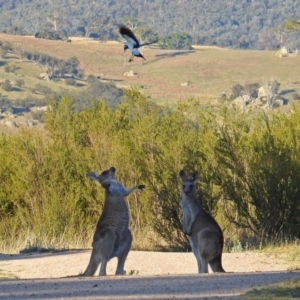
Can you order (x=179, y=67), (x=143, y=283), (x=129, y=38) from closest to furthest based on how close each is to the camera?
(x=143, y=283) < (x=129, y=38) < (x=179, y=67)

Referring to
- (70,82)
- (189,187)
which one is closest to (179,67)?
(70,82)

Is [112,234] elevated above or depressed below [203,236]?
above

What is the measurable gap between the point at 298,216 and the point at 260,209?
2.40ft

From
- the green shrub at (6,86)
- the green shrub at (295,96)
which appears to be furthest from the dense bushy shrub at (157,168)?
the green shrub at (6,86)

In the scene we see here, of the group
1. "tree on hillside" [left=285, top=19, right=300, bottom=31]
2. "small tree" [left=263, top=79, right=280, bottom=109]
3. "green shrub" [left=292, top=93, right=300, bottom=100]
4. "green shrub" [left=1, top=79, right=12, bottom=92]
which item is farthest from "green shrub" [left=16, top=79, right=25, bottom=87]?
"tree on hillside" [left=285, top=19, right=300, bottom=31]

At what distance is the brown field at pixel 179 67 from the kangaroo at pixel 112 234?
81.2 metres

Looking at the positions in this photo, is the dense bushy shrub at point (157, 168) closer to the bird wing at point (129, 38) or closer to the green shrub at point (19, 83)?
the bird wing at point (129, 38)

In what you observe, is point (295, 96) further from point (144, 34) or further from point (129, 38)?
point (129, 38)

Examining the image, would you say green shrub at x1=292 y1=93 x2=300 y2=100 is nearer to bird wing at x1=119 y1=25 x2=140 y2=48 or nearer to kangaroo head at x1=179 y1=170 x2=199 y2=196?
bird wing at x1=119 y1=25 x2=140 y2=48

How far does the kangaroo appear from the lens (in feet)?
41.8

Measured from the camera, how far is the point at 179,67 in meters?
110

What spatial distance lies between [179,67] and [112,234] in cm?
9783

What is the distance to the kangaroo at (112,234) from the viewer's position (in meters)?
12.7

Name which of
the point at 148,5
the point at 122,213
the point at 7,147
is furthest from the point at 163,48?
the point at 122,213
